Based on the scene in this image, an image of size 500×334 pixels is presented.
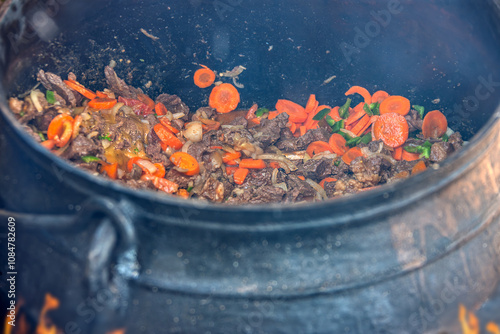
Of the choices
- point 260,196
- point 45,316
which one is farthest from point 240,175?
point 45,316

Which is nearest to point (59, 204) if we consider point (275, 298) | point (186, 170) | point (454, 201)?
point (275, 298)

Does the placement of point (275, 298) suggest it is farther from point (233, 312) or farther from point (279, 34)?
point (279, 34)

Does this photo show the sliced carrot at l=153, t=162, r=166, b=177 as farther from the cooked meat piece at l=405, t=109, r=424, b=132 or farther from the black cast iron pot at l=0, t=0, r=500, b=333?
the cooked meat piece at l=405, t=109, r=424, b=132

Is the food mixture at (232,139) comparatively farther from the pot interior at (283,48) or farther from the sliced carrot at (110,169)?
the pot interior at (283,48)

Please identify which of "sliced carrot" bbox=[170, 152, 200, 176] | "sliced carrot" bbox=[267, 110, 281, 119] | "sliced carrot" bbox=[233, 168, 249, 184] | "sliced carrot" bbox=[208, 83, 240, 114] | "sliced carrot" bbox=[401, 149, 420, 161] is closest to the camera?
"sliced carrot" bbox=[170, 152, 200, 176]

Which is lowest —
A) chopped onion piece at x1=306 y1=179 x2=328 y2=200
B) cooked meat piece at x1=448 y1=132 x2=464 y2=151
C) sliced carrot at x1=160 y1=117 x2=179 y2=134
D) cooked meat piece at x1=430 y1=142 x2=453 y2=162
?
sliced carrot at x1=160 y1=117 x2=179 y2=134

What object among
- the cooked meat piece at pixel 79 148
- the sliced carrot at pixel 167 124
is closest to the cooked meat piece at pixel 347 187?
the sliced carrot at pixel 167 124

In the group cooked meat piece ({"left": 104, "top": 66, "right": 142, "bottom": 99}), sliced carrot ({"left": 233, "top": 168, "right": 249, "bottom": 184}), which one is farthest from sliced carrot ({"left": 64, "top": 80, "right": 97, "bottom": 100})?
sliced carrot ({"left": 233, "top": 168, "right": 249, "bottom": 184})
